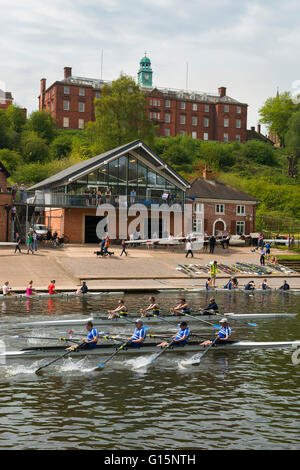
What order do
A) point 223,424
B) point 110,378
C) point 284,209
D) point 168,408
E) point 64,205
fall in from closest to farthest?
point 223,424
point 168,408
point 110,378
point 64,205
point 284,209

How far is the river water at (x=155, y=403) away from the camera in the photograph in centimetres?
1169

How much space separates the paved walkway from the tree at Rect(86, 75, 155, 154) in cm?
3197

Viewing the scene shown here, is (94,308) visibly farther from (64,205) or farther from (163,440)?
(64,205)

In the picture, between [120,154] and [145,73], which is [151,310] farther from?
[145,73]

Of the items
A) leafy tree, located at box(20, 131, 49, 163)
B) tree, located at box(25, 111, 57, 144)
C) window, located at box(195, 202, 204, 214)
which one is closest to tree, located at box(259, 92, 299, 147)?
tree, located at box(25, 111, 57, 144)

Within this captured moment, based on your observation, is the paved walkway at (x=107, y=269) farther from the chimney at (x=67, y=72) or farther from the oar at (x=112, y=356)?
the chimney at (x=67, y=72)

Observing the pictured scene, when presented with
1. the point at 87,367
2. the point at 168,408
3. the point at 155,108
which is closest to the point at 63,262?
the point at 87,367

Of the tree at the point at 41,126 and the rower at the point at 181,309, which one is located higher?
the tree at the point at 41,126

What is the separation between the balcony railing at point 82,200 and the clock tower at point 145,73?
85.0 meters

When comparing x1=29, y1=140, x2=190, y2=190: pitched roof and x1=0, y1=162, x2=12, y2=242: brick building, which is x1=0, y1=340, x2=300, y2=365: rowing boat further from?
x1=29, y1=140, x2=190, y2=190: pitched roof

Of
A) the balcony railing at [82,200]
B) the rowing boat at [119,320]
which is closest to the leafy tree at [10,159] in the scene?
the balcony railing at [82,200]

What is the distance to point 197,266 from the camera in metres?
41.6

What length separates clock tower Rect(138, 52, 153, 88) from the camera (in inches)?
5232

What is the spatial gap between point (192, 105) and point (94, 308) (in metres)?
93.9
